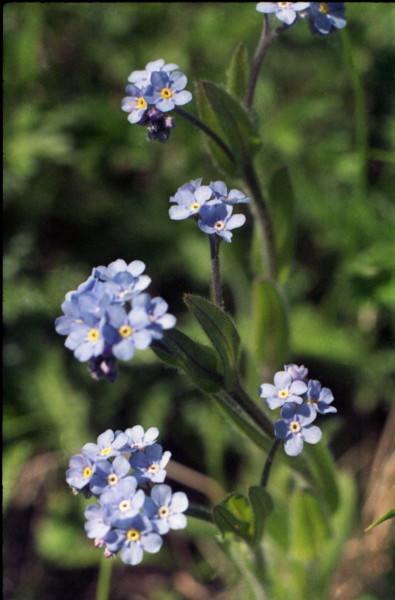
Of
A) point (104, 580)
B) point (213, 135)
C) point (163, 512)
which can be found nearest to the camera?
point (163, 512)

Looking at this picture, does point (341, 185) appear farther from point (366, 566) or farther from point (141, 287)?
point (141, 287)

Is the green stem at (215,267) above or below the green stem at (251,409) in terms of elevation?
above

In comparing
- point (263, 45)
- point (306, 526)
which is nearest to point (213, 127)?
point (263, 45)

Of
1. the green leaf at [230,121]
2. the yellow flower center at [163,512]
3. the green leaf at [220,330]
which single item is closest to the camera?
the yellow flower center at [163,512]

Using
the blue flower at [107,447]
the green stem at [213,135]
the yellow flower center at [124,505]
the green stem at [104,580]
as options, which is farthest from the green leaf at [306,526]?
the green stem at [213,135]

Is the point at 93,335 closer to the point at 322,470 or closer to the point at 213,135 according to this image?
the point at 213,135

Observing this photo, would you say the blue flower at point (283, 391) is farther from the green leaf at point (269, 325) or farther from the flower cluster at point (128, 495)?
the green leaf at point (269, 325)

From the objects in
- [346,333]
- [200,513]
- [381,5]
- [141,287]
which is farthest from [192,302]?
[381,5]
